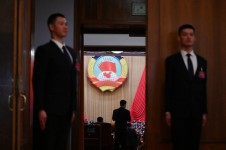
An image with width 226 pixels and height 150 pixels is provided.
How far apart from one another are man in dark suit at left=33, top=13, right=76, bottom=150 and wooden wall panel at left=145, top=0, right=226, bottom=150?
2.84 ft

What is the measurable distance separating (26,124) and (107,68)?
799 centimetres

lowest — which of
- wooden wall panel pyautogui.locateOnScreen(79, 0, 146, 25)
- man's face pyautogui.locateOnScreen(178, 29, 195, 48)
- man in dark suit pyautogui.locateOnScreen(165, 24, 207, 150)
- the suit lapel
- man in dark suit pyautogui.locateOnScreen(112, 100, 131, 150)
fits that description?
man in dark suit pyautogui.locateOnScreen(112, 100, 131, 150)

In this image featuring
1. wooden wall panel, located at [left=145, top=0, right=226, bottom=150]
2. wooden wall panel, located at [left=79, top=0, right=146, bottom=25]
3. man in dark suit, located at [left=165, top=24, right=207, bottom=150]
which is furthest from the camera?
wooden wall panel, located at [left=79, top=0, right=146, bottom=25]

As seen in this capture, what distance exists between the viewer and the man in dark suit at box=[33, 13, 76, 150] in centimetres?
302

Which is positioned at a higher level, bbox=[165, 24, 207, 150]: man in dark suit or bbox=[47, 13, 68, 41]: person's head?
bbox=[47, 13, 68, 41]: person's head

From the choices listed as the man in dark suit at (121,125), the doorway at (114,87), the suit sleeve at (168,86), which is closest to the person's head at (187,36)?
the suit sleeve at (168,86)

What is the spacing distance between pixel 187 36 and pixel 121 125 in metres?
4.80

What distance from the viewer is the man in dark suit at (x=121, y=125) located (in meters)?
8.04

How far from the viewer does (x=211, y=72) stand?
3.75m

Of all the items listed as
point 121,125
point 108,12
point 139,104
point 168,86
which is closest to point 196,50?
point 168,86

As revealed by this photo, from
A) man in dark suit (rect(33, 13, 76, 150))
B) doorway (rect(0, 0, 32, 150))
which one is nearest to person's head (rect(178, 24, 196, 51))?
man in dark suit (rect(33, 13, 76, 150))

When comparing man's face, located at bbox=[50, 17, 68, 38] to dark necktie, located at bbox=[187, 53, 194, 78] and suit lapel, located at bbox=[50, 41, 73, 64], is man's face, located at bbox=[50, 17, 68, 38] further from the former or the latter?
dark necktie, located at bbox=[187, 53, 194, 78]

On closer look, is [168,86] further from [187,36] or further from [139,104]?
[139,104]

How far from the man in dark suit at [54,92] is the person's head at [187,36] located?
951 mm
